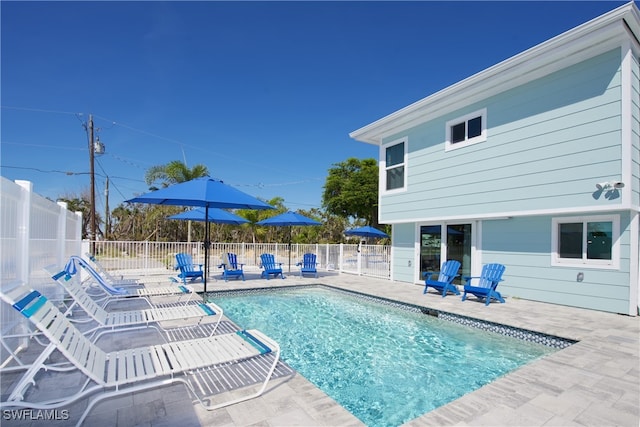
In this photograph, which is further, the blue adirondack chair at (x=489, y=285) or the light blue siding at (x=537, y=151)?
the blue adirondack chair at (x=489, y=285)

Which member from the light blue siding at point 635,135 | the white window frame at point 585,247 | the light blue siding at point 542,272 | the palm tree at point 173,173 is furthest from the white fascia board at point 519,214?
the palm tree at point 173,173

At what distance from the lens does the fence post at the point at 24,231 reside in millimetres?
A: 3791

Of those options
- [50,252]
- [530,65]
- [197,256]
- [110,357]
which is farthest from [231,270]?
[530,65]

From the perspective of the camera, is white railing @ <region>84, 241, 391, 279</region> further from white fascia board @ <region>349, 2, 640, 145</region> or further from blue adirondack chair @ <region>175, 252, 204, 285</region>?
white fascia board @ <region>349, 2, 640, 145</region>

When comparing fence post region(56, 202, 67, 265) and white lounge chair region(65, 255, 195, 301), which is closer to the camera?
white lounge chair region(65, 255, 195, 301)

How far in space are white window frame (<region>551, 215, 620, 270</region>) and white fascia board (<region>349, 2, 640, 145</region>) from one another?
339 centimetres

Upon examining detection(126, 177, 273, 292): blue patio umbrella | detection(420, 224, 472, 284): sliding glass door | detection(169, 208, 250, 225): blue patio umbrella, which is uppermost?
detection(126, 177, 273, 292): blue patio umbrella

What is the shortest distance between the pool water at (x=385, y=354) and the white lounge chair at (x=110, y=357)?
139cm

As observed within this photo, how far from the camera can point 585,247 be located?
Result: 6.80 metres

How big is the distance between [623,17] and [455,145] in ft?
13.6

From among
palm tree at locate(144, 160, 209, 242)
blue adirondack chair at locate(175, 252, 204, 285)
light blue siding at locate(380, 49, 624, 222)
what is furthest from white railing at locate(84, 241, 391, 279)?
palm tree at locate(144, 160, 209, 242)

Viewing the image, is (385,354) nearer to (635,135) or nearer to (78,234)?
(635,135)

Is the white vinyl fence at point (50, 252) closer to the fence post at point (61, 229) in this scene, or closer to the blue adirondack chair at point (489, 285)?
the fence post at point (61, 229)

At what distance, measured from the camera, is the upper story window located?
10922 mm
